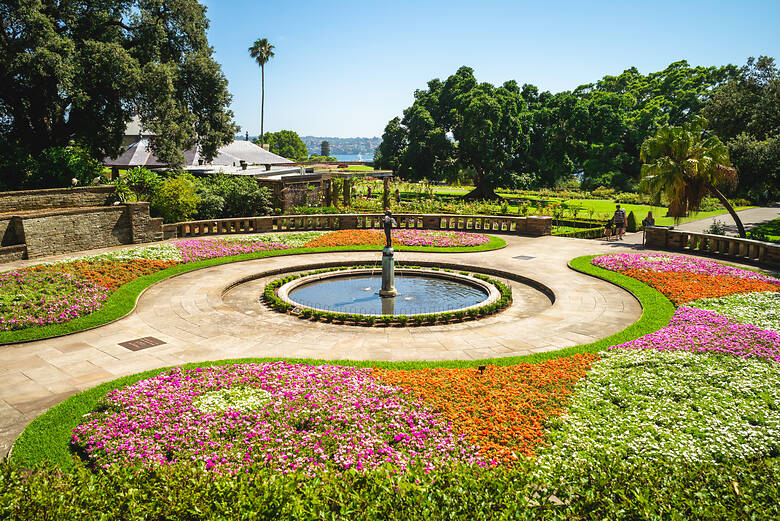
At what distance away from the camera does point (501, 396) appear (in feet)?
31.2

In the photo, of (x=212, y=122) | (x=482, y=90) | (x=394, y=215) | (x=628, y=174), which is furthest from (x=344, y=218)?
(x=628, y=174)

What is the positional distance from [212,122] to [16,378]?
30.1 meters

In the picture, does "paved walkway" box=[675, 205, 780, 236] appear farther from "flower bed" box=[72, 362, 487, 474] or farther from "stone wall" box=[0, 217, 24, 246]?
"stone wall" box=[0, 217, 24, 246]

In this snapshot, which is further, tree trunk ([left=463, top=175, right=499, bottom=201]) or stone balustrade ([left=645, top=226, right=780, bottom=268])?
tree trunk ([left=463, top=175, right=499, bottom=201])

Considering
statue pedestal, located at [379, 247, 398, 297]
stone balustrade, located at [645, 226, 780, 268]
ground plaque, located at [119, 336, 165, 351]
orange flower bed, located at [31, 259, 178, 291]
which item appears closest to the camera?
ground plaque, located at [119, 336, 165, 351]

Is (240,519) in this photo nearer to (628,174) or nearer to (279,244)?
(279,244)

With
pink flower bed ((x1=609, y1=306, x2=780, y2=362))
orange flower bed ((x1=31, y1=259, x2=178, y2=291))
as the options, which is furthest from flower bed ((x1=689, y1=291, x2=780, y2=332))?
orange flower bed ((x1=31, y1=259, x2=178, y2=291))

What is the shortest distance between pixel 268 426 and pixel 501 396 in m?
4.34

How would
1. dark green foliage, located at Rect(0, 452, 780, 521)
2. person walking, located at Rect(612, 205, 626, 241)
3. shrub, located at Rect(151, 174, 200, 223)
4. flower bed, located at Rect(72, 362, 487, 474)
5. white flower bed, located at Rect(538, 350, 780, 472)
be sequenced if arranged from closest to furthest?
dark green foliage, located at Rect(0, 452, 780, 521), flower bed, located at Rect(72, 362, 487, 474), white flower bed, located at Rect(538, 350, 780, 472), shrub, located at Rect(151, 174, 200, 223), person walking, located at Rect(612, 205, 626, 241)

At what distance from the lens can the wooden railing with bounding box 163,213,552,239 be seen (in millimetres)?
28609

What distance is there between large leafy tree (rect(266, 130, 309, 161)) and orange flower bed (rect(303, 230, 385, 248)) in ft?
400

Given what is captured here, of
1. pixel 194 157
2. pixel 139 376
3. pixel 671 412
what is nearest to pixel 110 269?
pixel 139 376

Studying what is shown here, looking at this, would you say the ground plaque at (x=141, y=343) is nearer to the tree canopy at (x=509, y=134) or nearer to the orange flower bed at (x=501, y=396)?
the orange flower bed at (x=501, y=396)

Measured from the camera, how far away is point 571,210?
41.1 metres
